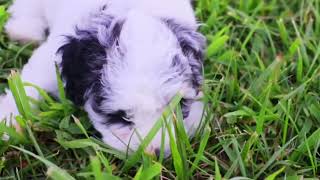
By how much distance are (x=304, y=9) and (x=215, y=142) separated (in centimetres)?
134

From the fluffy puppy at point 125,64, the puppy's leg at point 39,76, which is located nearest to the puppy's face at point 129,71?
the fluffy puppy at point 125,64

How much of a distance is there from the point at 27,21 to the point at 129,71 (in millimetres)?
1168

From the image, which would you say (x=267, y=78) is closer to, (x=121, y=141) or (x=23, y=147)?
(x=121, y=141)

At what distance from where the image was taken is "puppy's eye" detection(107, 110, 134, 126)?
252cm

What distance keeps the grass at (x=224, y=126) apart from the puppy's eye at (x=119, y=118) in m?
0.13

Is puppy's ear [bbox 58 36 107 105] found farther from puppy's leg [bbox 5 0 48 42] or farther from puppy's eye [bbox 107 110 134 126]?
puppy's leg [bbox 5 0 48 42]

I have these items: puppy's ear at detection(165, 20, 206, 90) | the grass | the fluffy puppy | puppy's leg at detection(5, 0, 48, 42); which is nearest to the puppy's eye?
the fluffy puppy

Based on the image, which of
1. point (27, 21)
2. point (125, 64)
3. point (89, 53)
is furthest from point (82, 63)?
point (27, 21)

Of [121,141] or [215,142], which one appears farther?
[215,142]

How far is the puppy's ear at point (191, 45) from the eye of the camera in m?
2.65

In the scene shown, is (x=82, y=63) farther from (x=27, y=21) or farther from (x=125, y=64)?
(x=27, y=21)

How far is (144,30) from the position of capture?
8.21 ft

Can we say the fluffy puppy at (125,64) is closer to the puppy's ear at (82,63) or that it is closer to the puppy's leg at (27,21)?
the puppy's ear at (82,63)

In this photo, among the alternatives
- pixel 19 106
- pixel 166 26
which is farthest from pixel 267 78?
pixel 19 106
